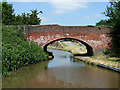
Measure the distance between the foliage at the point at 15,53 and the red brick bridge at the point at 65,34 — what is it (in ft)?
3.76

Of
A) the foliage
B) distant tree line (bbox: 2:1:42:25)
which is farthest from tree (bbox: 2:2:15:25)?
the foliage

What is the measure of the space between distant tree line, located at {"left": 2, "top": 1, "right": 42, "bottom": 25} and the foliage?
35.4ft

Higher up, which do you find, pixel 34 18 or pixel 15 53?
pixel 34 18

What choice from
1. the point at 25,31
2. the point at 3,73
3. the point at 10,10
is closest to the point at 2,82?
the point at 3,73

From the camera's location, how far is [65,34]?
19.0 meters

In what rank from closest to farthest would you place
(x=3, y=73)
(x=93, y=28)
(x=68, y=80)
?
(x=68, y=80)
(x=3, y=73)
(x=93, y=28)

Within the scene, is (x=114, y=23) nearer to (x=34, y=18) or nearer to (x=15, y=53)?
(x=15, y=53)

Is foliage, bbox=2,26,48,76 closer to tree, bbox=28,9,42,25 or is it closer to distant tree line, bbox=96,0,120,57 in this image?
distant tree line, bbox=96,0,120,57

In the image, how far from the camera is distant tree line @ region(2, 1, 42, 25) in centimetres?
2944

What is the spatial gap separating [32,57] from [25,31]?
15.4 ft

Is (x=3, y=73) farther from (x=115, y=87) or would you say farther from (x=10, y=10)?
(x=10, y=10)

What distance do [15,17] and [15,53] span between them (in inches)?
823

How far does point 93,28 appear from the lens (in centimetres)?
1938

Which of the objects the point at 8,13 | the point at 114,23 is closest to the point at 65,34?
the point at 114,23
